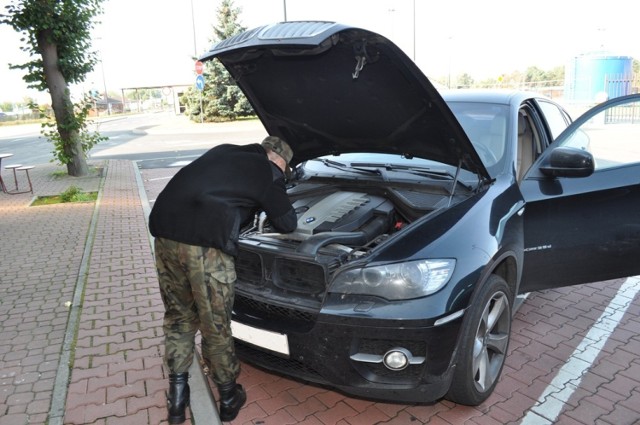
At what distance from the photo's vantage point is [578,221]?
3230 millimetres

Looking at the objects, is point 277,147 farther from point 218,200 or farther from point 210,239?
point 210,239

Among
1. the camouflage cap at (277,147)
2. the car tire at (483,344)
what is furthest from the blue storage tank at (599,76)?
the camouflage cap at (277,147)

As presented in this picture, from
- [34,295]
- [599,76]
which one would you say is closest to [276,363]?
[34,295]

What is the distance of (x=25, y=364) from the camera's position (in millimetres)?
3500

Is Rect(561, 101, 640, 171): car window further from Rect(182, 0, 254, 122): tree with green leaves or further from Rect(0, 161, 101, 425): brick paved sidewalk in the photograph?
Rect(182, 0, 254, 122): tree with green leaves

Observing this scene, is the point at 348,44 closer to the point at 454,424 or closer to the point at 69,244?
the point at 454,424

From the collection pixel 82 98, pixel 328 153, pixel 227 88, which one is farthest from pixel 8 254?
pixel 227 88

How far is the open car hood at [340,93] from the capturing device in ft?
8.14

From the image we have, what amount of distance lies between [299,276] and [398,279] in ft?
1.87

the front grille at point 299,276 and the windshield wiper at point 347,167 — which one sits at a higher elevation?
the windshield wiper at point 347,167

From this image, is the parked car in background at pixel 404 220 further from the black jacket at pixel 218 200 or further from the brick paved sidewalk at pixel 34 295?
the brick paved sidewalk at pixel 34 295

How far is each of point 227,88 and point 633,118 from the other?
30.5 meters

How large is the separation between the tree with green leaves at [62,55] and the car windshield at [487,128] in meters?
10.2

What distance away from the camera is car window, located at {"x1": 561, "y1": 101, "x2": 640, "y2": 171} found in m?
3.50
